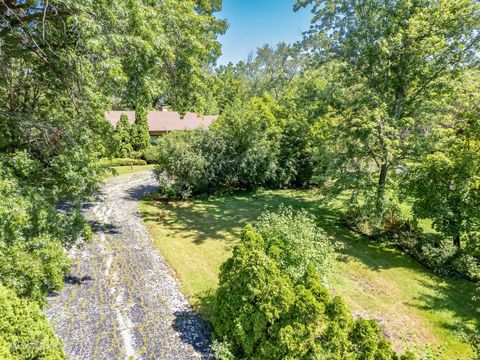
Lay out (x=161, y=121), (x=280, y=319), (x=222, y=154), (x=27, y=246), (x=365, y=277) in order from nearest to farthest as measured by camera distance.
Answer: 1. (x=280, y=319)
2. (x=27, y=246)
3. (x=365, y=277)
4. (x=222, y=154)
5. (x=161, y=121)

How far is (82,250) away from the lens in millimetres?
9000

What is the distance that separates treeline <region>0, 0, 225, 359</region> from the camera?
4.91 m

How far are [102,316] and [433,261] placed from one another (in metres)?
9.77

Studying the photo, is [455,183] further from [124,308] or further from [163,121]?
[163,121]

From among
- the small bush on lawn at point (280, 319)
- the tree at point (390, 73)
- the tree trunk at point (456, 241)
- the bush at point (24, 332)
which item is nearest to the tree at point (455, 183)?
the tree trunk at point (456, 241)

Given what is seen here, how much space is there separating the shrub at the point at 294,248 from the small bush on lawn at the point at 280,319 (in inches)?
11.4

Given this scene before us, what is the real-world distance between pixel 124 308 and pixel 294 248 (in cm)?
410

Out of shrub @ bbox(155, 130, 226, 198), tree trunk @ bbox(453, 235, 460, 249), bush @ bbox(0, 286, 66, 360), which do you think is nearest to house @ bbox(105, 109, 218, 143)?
shrub @ bbox(155, 130, 226, 198)

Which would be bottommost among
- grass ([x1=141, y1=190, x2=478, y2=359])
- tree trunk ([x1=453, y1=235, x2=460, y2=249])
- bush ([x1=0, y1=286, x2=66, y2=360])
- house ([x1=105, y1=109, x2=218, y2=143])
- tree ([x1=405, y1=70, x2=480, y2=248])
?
grass ([x1=141, y1=190, x2=478, y2=359])

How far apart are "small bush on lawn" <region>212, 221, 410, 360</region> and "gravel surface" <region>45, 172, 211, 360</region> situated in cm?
92

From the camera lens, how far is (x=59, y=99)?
33.2 feet

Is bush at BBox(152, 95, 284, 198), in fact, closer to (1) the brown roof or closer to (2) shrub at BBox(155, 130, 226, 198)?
(2) shrub at BBox(155, 130, 226, 198)

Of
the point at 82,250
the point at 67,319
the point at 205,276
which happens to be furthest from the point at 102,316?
the point at 82,250

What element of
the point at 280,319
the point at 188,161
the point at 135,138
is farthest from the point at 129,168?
the point at 280,319
